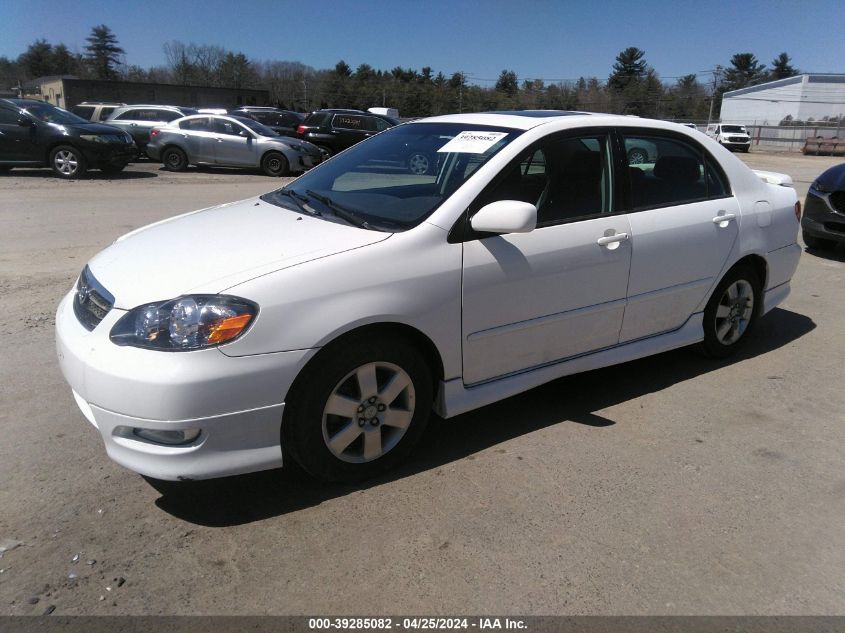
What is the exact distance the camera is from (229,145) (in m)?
17.0

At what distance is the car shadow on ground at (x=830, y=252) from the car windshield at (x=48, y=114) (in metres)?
14.4

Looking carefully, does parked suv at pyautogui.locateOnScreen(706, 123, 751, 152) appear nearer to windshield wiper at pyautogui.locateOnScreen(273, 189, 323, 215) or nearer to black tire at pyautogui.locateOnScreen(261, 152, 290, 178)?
black tire at pyautogui.locateOnScreen(261, 152, 290, 178)

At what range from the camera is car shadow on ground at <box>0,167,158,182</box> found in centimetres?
1453

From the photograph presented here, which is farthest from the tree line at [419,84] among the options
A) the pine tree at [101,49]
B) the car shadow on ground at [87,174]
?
the car shadow on ground at [87,174]

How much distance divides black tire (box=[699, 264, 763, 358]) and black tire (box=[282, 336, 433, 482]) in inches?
95.6

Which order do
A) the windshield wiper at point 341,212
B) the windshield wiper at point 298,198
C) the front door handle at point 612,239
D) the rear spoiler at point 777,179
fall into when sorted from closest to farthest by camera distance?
the windshield wiper at point 341,212 → the windshield wiper at point 298,198 → the front door handle at point 612,239 → the rear spoiler at point 777,179


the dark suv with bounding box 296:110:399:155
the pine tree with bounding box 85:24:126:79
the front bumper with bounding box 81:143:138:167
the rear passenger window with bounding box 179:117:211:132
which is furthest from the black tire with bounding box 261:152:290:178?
the pine tree with bounding box 85:24:126:79

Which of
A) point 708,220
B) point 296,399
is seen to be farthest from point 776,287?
point 296,399

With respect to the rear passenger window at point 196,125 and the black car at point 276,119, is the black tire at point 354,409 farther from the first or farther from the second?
the black car at point 276,119

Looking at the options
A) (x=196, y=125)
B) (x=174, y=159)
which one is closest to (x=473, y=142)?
(x=196, y=125)

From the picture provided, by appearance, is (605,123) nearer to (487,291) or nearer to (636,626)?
(487,291)

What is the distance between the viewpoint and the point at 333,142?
1989 cm

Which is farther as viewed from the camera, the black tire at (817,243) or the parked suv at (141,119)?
the parked suv at (141,119)

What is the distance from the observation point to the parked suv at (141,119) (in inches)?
744
